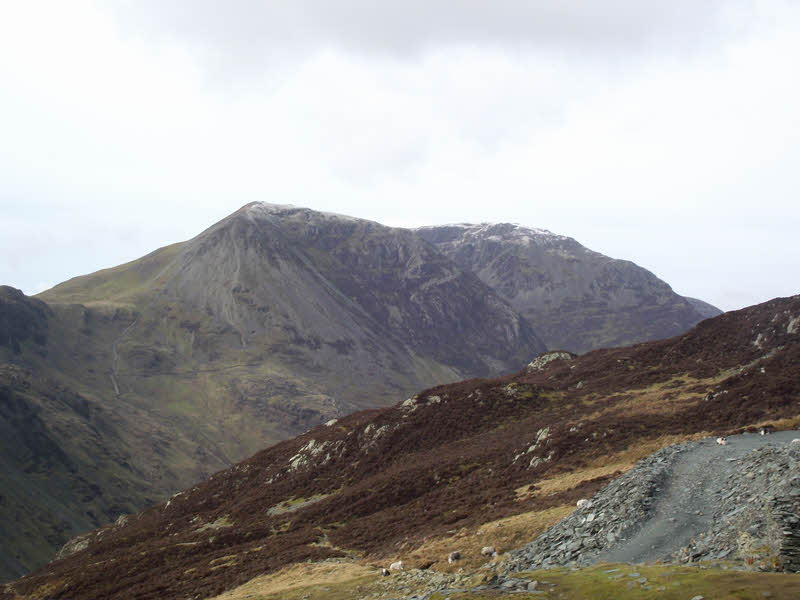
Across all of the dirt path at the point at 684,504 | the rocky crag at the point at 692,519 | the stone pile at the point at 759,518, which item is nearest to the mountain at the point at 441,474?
the rocky crag at the point at 692,519

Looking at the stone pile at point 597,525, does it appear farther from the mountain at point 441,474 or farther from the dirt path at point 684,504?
the mountain at point 441,474

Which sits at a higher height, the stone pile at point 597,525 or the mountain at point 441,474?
the stone pile at point 597,525

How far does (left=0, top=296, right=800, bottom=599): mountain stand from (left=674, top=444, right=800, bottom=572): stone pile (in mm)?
9290

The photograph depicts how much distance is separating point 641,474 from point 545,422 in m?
31.2

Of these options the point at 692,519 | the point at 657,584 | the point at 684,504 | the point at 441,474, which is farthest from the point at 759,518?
the point at 441,474

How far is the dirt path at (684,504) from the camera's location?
2262 centimetres

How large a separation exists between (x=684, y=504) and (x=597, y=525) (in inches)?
168

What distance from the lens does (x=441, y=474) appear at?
52.4m

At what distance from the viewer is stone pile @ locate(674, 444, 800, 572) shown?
17.5m

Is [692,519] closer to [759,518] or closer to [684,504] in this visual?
[684,504]

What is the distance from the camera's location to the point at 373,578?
28.7m

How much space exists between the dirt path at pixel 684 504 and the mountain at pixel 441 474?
5.77m

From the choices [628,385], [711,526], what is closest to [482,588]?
[711,526]

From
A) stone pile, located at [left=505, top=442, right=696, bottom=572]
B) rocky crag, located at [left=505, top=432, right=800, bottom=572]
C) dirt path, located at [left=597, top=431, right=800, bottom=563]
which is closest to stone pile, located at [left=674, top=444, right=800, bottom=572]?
rocky crag, located at [left=505, top=432, right=800, bottom=572]
